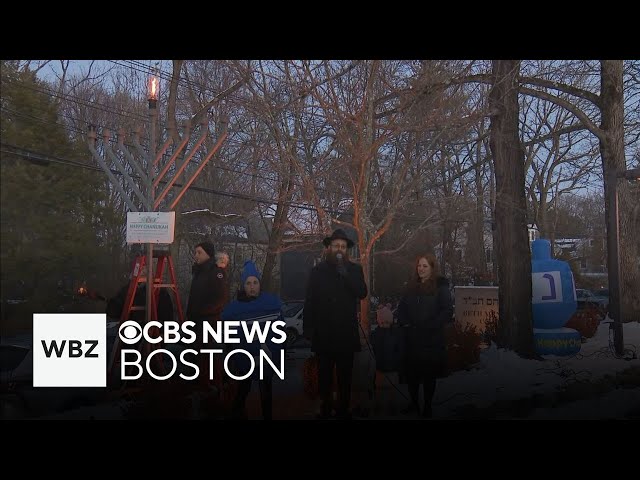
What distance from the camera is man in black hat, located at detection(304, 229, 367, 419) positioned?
527cm

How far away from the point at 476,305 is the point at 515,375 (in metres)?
3.50

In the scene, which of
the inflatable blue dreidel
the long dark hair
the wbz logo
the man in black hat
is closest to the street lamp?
the inflatable blue dreidel

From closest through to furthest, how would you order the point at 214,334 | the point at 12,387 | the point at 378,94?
the point at 12,387
the point at 214,334
the point at 378,94

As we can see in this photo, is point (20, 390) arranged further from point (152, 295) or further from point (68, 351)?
point (152, 295)

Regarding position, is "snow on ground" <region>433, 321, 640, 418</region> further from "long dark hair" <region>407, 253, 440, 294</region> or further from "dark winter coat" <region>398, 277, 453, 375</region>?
"long dark hair" <region>407, 253, 440, 294</region>

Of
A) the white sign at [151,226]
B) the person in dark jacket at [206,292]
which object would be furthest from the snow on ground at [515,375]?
the white sign at [151,226]

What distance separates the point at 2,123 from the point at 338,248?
8.67 ft

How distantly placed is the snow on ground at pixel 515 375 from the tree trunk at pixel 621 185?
104 centimetres

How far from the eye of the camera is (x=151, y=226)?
5.75 meters

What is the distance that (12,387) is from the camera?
5.09 m

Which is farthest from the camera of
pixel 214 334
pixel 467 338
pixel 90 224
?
pixel 467 338

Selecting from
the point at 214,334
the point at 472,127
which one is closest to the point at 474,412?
the point at 214,334

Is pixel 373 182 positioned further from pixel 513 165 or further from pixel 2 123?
pixel 2 123

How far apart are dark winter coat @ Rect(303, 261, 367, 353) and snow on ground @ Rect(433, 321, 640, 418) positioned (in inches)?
43.4
